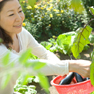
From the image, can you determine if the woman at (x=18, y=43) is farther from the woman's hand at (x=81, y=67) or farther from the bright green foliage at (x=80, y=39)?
the bright green foliage at (x=80, y=39)

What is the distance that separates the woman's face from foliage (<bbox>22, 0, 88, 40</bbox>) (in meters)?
2.88

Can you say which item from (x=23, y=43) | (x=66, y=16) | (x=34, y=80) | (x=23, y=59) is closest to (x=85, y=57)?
(x=34, y=80)

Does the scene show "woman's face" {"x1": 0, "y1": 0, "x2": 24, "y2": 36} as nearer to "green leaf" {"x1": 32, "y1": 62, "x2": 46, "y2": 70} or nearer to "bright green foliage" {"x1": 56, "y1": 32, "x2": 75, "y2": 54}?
"green leaf" {"x1": 32, "y1": 62, "x2": 46, "y2": 70}

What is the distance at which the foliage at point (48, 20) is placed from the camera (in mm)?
4551

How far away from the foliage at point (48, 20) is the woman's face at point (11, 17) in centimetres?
288

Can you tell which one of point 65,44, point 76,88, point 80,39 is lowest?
point 65,44

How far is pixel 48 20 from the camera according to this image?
186 inches

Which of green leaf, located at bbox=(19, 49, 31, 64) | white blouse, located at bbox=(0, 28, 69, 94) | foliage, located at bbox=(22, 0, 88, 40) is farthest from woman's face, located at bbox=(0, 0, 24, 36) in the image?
foliage, located at bbox=(22, 0, 88, 40)

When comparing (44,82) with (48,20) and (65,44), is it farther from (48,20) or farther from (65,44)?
(48,20)

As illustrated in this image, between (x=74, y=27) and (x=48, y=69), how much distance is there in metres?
3.81

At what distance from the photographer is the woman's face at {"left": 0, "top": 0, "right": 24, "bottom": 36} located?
127 centimetres

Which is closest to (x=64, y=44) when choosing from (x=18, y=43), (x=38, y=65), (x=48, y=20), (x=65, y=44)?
(x=65, y=44)

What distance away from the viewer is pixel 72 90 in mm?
1302

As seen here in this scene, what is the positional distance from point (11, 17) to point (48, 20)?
136 inches
